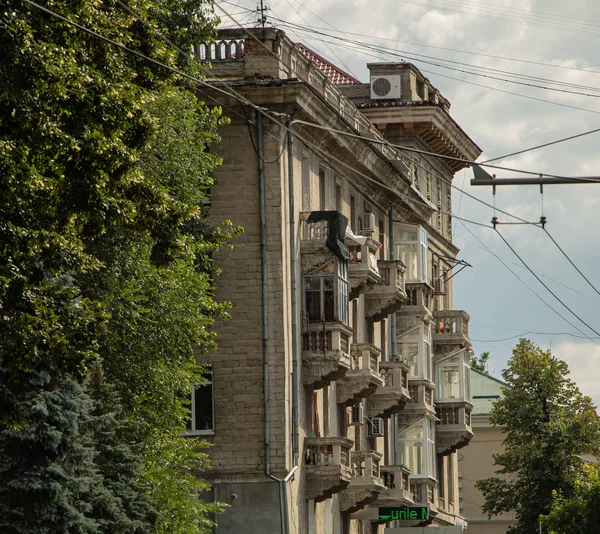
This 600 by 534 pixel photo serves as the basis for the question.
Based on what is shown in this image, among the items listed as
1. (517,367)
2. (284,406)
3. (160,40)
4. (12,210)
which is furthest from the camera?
(517,367)

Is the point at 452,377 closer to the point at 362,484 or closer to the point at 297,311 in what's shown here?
the point at 362,484

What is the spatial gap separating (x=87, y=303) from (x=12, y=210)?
1904mm

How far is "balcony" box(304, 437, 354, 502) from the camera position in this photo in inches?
1639

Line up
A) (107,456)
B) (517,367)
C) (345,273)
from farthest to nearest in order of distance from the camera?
(517,367), (345,273), (107,456)

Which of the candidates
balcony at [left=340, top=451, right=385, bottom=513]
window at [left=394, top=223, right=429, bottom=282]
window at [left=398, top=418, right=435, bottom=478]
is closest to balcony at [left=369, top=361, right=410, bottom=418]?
balcony at [left=340, top=451, right=385, bottom=513]

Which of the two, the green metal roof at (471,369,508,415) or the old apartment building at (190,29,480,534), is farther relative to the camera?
the green metal roof at (471,369,508,415)

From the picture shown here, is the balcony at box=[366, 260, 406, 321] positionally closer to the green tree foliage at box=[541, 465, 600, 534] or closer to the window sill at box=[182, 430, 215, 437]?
the window sill at box=[182, 430, 215, 437]

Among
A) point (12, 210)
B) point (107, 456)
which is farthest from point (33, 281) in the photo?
point (107, 456)

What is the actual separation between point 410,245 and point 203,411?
15.6 meters

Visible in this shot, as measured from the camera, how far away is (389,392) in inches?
1954

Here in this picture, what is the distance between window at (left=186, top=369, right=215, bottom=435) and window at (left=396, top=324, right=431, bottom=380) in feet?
48.9

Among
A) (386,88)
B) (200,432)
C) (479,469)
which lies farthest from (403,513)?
(479,469)

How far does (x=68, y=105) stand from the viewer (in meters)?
21.6

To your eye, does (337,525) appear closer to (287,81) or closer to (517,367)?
(287,81)
